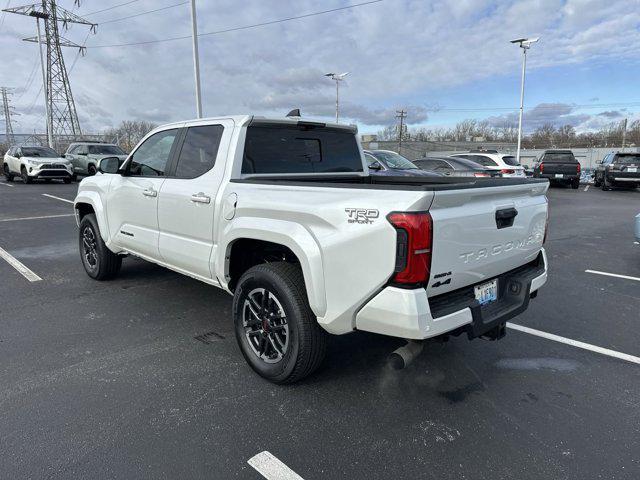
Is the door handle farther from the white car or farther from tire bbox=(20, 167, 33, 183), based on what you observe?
tire bbox=(20, 167, 33, 183)

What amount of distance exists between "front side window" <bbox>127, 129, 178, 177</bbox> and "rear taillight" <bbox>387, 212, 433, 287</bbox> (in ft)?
9.22

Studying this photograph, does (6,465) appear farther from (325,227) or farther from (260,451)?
(325,227)

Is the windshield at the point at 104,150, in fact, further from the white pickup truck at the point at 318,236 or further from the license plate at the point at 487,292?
the license plate at the point at 487,292

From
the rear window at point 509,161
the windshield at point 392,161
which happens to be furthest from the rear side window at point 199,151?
the rear window at point 509,161

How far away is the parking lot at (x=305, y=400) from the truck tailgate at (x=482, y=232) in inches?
35.1

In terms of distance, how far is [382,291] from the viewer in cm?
252

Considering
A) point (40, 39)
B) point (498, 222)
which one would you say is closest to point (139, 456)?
point (498, 222)

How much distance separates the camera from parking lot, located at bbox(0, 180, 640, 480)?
2461 millimetres

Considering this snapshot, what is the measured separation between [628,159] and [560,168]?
2.64 meters

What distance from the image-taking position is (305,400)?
3059mm

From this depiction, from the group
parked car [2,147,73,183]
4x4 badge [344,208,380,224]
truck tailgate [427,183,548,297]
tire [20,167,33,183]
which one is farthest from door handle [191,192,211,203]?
tire [20,167,33,183]

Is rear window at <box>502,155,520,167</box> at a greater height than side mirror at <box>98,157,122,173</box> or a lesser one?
lesser

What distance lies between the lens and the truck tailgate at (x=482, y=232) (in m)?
2.51

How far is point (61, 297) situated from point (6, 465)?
10.1 ft
